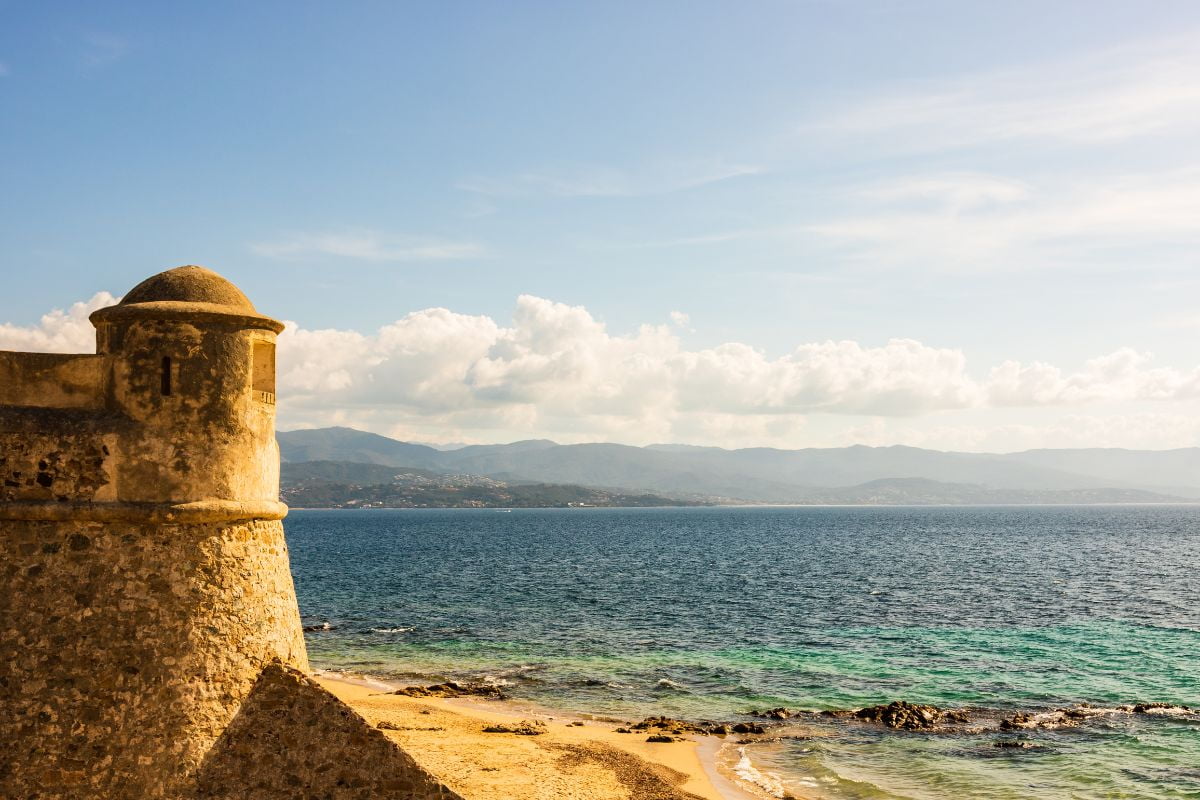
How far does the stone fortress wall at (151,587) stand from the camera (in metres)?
12.3

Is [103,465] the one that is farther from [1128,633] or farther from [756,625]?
[1128,633]

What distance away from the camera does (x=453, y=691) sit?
3666cm

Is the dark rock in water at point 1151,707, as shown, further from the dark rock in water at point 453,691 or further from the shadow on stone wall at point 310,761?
the shadow on stone wall at point 310,761

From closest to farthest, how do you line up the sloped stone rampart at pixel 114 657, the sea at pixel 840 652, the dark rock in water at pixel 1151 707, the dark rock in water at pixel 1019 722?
the sloped stone rampart at pixel 114 657 < the sea at pixel 840 652 < the dark rock in water at pixel 1019 722 < the dark rock in water at pixel 1151 707

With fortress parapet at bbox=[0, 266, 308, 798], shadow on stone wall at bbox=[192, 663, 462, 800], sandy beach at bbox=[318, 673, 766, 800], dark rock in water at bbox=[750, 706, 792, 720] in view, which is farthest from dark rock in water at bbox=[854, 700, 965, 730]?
fortress parapet at bbox=[0, 266, 308, 798]

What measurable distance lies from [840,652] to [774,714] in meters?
13.7

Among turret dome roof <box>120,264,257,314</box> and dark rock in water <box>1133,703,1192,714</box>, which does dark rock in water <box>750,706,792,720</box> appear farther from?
turret dome roof <box>120,264,257,314</box>

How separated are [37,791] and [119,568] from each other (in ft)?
9.95

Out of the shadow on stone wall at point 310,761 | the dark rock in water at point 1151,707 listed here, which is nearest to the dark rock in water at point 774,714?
the dark rock in water at point 1151,707

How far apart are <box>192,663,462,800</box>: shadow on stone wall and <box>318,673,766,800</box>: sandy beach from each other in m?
9.08

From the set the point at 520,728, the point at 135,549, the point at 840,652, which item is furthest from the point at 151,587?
the point at 840,652

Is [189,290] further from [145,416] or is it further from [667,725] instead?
[667,725]

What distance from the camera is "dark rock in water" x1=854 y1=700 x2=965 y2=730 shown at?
32.0 m

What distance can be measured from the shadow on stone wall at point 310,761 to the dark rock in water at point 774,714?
2287cm
